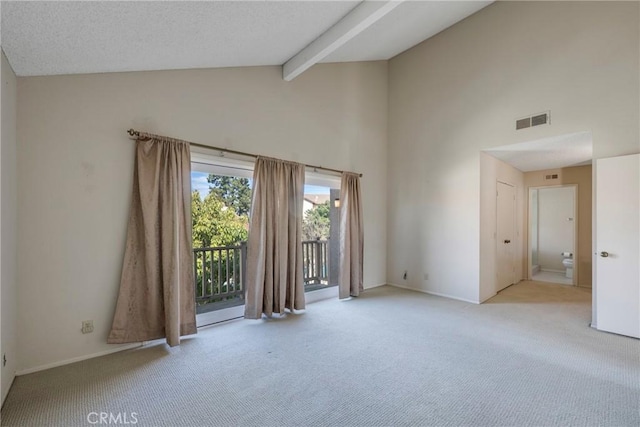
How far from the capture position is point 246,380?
2232 millimetres

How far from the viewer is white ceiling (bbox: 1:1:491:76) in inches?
65.6

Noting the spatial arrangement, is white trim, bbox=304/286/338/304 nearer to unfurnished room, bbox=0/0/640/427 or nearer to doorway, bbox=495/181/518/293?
unfurnished room, bbox=0/0/640/427

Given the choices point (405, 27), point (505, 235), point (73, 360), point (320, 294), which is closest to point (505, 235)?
point (505, 235)

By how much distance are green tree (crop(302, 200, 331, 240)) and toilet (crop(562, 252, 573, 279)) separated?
17.6 ft

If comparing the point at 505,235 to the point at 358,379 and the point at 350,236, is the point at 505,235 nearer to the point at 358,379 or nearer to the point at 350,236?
the point at 350,236

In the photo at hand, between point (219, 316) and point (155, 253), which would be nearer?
point (155, 253)

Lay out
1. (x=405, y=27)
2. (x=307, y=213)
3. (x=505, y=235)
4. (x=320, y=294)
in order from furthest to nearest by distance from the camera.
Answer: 1. (x=505, y=235)
2. (x=307, y=213)
3. (x=320, y=294)
4. (x=405, y=27)

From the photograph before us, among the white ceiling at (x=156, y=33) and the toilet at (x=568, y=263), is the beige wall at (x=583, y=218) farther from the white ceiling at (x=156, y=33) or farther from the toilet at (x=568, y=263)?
the white ceiling at (x=156, y=33)

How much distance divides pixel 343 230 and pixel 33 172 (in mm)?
3575

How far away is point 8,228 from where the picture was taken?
2064 mm

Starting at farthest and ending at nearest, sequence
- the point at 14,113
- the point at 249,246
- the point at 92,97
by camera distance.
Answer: the point at 249,246, the point at 92,97, the point at 14,113

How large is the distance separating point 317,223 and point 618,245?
3806 mm

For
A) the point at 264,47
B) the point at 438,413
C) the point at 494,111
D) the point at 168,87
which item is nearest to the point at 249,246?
the point at 168,87

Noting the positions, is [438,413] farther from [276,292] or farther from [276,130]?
[276,130]
